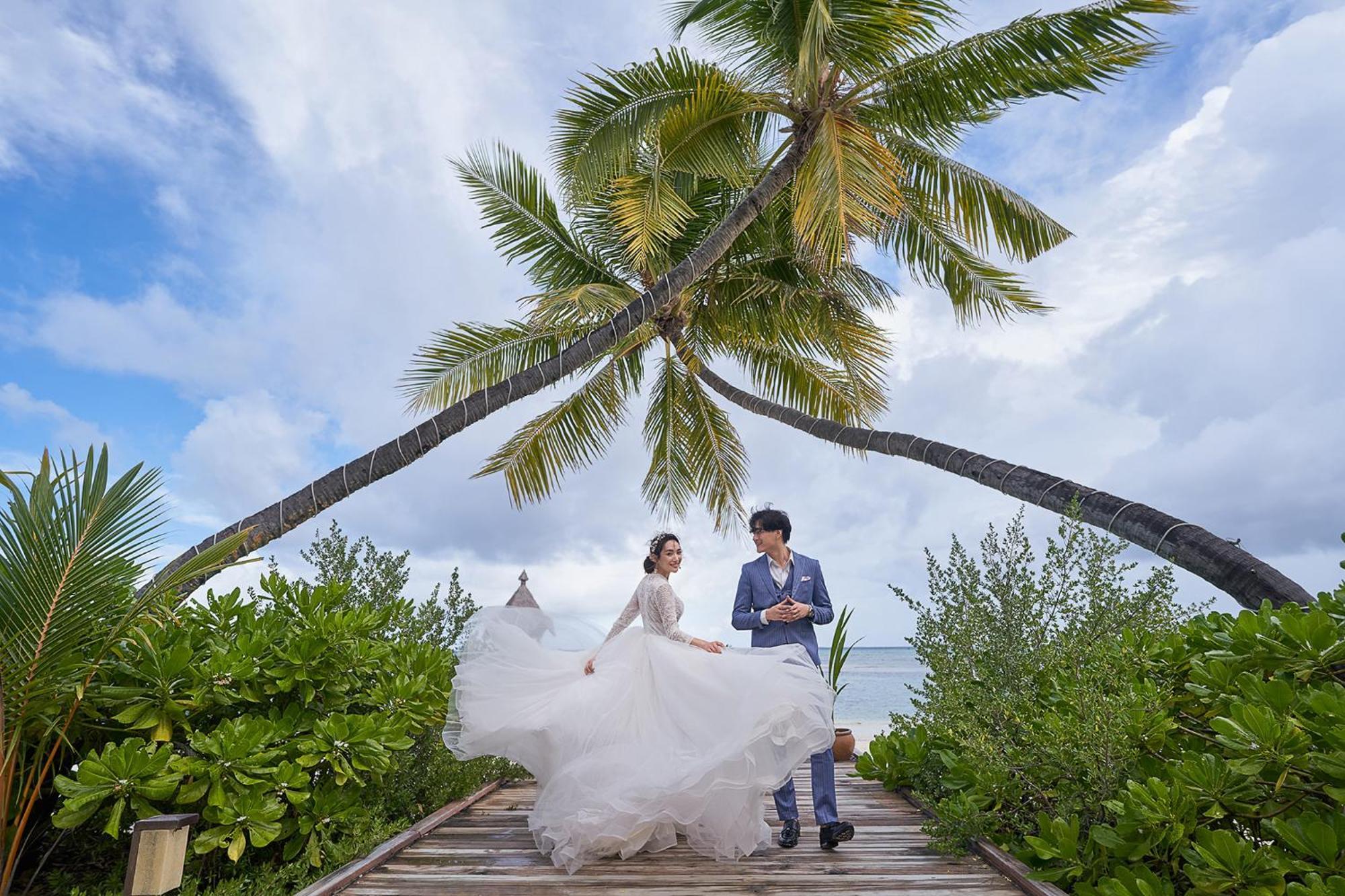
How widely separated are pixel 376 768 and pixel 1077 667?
4000mm

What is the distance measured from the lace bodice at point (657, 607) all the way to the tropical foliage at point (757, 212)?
183 inches

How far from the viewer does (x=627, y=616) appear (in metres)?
5.36

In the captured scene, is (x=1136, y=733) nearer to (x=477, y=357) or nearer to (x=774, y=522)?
(x=774, y=522)

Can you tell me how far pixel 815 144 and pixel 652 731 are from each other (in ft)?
22.8

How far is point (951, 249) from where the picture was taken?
11.0 m

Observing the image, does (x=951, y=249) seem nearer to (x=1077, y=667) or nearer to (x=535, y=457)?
(x=535, y=457)

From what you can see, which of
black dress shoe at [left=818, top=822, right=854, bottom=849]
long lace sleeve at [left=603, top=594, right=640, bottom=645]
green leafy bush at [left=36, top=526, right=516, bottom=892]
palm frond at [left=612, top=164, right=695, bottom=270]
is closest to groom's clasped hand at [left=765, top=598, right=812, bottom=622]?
long lace sleeve at [left=603, top=594, right=640, bottom=645]

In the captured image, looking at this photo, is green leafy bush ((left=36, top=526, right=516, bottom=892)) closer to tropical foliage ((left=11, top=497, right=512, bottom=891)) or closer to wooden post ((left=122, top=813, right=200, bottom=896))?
tropical foliage ((left=11, top=497, right=512, bottom=891))

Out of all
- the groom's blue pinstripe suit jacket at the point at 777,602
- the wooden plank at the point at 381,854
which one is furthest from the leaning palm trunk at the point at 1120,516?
the wooden plank at the point at 381,854

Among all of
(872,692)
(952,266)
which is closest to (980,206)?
(952,266)

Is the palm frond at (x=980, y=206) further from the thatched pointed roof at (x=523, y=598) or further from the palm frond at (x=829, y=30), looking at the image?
the thatched pointed roof at (x=523, y=598)

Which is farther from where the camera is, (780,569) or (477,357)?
(477,357)

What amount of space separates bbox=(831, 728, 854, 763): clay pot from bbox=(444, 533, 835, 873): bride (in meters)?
4.38

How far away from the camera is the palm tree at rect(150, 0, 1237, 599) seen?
840 cm
